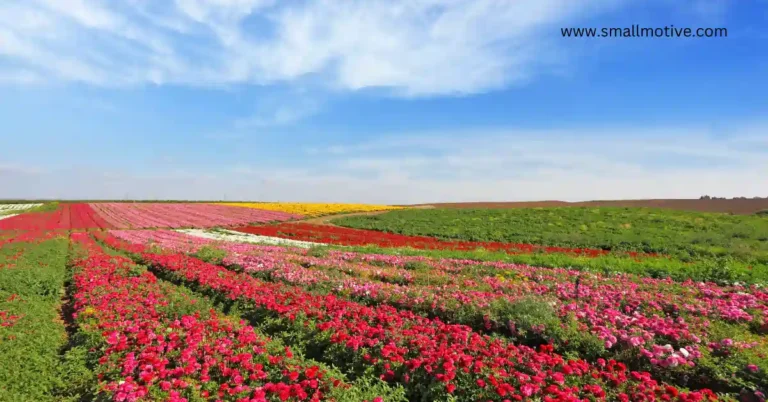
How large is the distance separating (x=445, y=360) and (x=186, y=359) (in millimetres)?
3651

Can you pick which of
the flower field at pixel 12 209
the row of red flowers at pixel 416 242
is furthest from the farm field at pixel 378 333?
the flower field at pixel 12 209

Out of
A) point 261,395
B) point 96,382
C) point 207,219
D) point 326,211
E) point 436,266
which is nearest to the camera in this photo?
point 261,395

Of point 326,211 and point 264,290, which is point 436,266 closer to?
point 264,290

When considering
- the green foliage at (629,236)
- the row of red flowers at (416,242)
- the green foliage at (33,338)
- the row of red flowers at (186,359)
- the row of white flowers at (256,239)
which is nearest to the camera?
the row of red flowers at (186,359)

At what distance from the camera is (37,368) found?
6.28 m

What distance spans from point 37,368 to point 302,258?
864 cm

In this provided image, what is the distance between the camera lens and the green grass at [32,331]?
5793 mm

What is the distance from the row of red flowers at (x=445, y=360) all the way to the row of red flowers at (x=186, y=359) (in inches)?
32.4

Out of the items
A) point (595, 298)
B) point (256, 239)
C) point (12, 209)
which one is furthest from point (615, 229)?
point (12, 209)

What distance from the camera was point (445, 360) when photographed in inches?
210

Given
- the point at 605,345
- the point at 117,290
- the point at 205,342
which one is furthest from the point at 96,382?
the point at 605,345

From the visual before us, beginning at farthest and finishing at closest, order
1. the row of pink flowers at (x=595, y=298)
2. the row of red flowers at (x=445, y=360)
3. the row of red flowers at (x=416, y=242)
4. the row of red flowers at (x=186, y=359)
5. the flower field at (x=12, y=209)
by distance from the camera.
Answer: the flower field at (x=12, y=209) → the row of red flowers at (x=416, y=242) → the row of pink flowers at (x=595, y=298) → the row of red flowers at (x=186, y=359) → the row of red flowers at (x=445, y=360)

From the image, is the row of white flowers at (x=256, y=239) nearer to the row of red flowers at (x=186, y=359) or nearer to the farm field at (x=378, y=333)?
the farm field at (x=378, y=333)

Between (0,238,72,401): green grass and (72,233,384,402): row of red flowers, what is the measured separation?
0.64m
